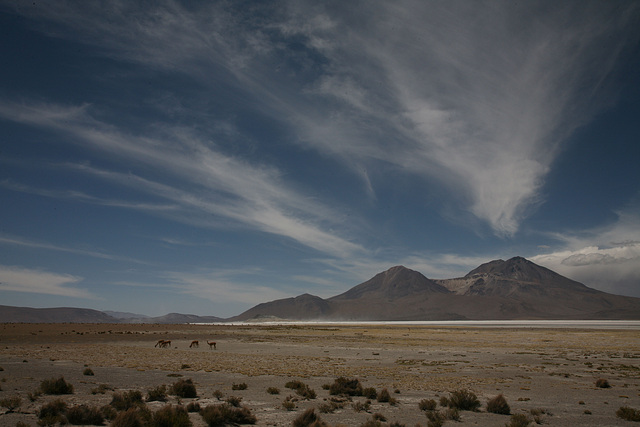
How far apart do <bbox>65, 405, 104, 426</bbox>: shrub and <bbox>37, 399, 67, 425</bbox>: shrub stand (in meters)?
0.21

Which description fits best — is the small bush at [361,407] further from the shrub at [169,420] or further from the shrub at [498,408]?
the shrub at [169,420]

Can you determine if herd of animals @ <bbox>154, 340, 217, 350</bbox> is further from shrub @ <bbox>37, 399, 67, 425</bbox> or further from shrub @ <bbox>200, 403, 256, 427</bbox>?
shrub @ <bbox>200, 403, 256, 427</bbox>

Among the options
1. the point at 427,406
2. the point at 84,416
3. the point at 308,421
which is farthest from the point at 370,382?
the point at 84,416

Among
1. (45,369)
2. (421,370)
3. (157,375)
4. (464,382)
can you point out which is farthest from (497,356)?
(45,369)

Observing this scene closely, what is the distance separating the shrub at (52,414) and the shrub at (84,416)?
213mm

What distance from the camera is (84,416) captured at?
11.8 meters

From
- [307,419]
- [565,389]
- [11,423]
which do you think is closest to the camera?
[11,423]

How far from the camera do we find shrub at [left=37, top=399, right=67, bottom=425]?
11.3 metres

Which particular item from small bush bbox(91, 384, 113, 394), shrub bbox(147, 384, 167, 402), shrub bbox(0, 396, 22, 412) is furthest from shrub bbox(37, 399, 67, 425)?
small bush bbox(91, 384, 113, 394)

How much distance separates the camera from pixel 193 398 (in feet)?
55.2

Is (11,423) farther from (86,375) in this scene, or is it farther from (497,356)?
(497,356)

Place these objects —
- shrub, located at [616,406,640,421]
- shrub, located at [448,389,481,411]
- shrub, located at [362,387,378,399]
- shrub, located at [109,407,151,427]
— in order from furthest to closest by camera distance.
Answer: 1. shrub, located at [362,387,378,399]
2. shrub, located at [448,389,481,411]
3. shrub, located at [616,406,640,421]
4. shrub, located at [109,407,151,427]

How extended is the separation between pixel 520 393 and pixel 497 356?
68.4 ft

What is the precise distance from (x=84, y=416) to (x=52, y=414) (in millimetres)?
1145
